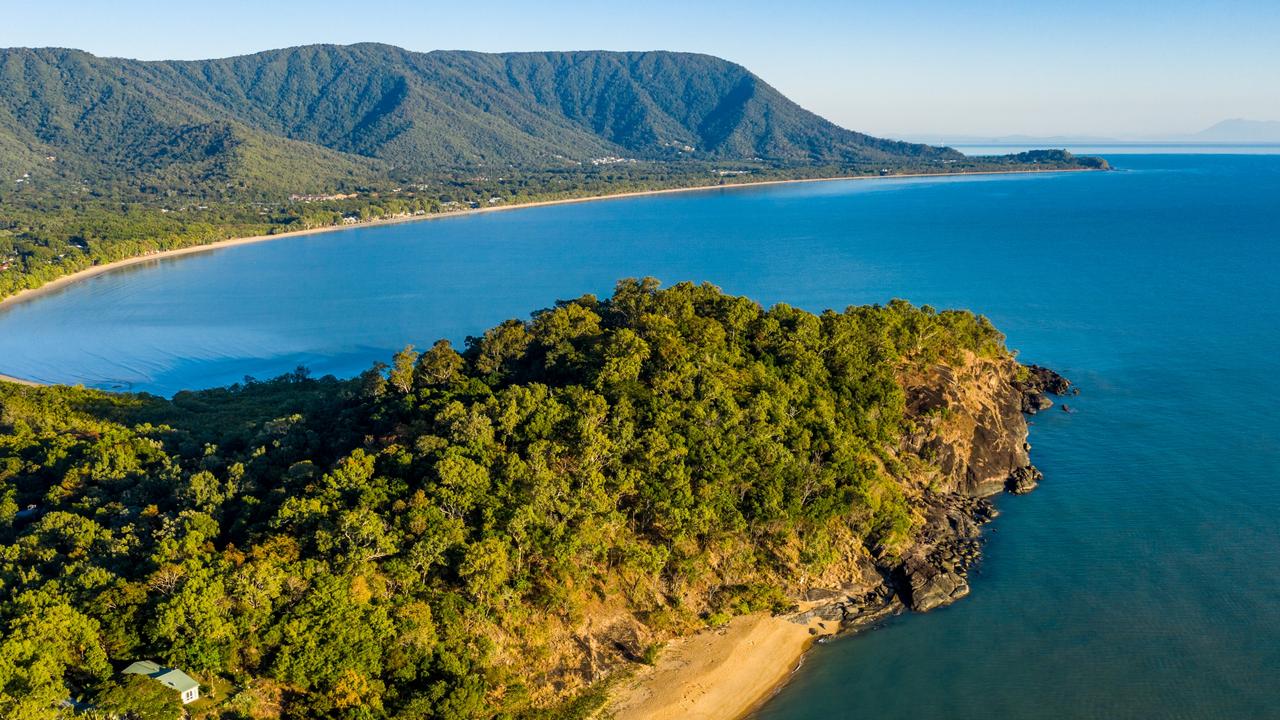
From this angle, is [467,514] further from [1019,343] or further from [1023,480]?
[1019,343]

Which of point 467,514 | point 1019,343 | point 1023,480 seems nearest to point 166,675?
point 467,514

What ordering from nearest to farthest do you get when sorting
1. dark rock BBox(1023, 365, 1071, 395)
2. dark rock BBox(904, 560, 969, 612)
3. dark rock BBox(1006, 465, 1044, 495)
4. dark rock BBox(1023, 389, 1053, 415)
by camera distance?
dark rock BBox(904, 560, 969, 612)
dark rock BBox(1006, 465, 1044, 495)
dark rock BBox(1023, 389, 1053, 415)
dark rock BBox(1023, 365, 1071, 395)

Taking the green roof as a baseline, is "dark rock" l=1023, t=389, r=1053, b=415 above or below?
below

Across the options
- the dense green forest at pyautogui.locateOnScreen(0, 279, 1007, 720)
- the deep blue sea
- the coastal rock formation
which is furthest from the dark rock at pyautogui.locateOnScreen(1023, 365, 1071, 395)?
the dense green forest at pyautogui.locateOnScreen(0, 279, 1007, 720)

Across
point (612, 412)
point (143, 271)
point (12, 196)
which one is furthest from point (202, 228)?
point (612, 412)

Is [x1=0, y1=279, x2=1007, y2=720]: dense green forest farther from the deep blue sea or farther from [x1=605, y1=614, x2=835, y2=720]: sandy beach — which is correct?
the deep blue sea

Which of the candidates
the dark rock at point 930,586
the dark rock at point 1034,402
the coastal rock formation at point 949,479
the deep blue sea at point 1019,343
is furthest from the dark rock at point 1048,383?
the dark rock at point 930,586
